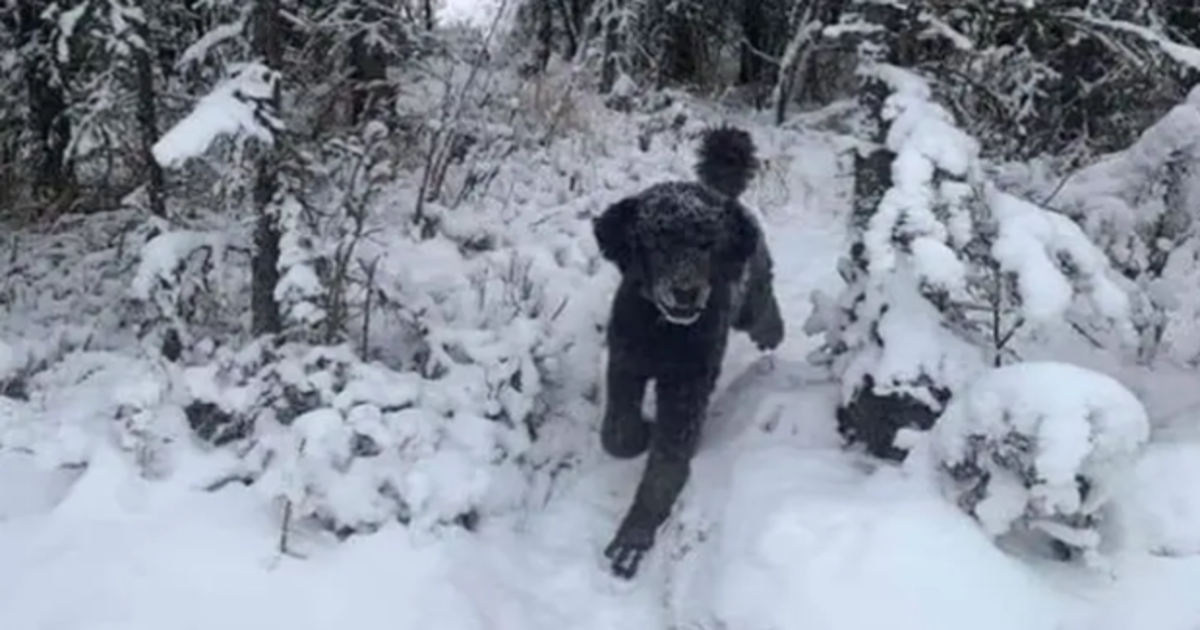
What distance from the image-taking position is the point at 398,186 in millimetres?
7012

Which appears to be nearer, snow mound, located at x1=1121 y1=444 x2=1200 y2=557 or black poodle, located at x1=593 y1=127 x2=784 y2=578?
snow mound, located at x1=1121 y1=444 x2=1200 y2=557

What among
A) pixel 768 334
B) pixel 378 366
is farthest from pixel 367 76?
pixel 768 334

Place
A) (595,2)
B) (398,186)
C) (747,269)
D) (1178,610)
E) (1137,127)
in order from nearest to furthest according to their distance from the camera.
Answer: (1178,610), (747,269), (398,186), (1137,127), (595,2)

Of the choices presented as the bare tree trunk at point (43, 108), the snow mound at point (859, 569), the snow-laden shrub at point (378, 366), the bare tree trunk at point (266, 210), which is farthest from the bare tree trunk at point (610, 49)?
the snow mound at point (859, 569)

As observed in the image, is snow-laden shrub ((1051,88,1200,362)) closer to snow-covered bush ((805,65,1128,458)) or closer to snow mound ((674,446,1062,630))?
snow-covered bush ((805,65,1128,458))

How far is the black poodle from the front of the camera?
184 inches

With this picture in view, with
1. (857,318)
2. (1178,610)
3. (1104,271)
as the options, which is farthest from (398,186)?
(1178,610)

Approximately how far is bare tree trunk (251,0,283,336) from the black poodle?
4.17 ft

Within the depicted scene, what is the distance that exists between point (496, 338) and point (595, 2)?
20.9ft

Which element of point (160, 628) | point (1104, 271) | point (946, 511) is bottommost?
point (160, 628)

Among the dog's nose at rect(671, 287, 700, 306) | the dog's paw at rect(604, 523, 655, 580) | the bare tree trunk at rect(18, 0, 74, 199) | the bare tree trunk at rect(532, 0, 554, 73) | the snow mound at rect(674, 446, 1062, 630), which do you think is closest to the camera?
the snow mound at rect(674, 446, 1062, 630)

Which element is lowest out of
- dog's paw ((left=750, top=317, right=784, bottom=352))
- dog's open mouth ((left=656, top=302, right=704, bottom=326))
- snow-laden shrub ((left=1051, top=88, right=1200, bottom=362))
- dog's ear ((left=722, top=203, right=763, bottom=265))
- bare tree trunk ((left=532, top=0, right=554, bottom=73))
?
bare tree trunk ((left=532, top=0, right=554, bottom=73))

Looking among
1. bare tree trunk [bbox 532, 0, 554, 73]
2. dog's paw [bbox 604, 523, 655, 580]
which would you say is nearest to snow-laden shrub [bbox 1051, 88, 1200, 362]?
dog's paw [bbox 604, 523, 655, 580]

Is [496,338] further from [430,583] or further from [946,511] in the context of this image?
[946,511]
